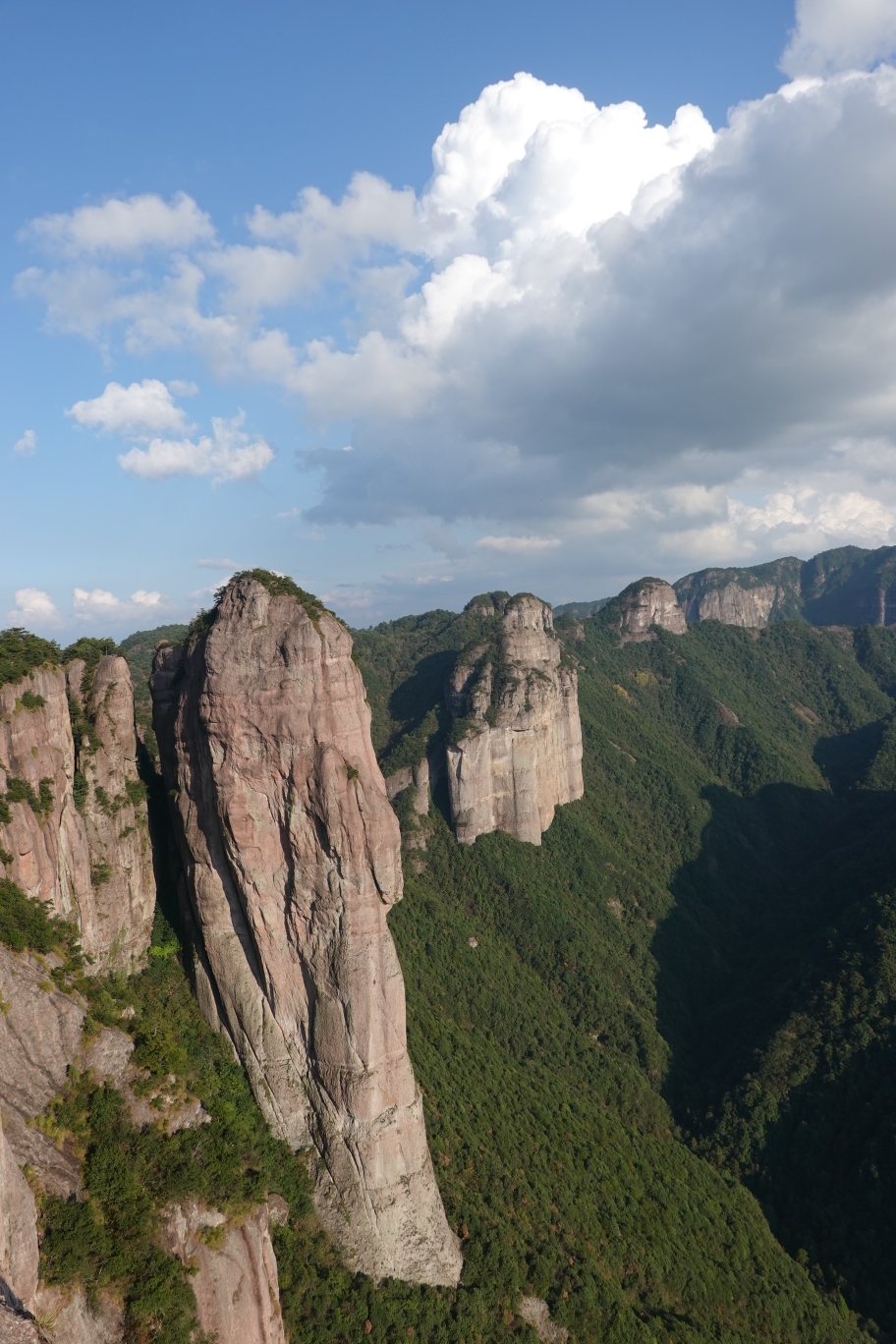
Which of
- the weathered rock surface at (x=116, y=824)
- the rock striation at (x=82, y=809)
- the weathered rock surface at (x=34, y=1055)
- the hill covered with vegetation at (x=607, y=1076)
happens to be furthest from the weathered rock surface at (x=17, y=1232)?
the weathered rock surface at (x=116, y=824)

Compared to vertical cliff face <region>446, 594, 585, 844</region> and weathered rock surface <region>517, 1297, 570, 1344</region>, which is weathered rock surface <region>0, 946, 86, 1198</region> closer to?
weathered rock surface <region>517, 1297, 570, 1344</region>

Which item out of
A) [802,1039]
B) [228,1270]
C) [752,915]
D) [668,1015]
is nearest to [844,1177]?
[802,1039]

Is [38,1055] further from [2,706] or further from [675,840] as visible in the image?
[675,840]

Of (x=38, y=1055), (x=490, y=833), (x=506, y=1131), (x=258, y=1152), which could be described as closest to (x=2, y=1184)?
(x=38, y=1055)

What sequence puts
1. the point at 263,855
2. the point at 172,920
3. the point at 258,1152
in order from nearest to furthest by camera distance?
the point at 258,1152
the point at 263,855
the point at 172,920

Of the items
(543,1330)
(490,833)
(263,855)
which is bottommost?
(543,1330)

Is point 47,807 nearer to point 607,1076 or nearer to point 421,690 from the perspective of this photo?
point 607,1076
